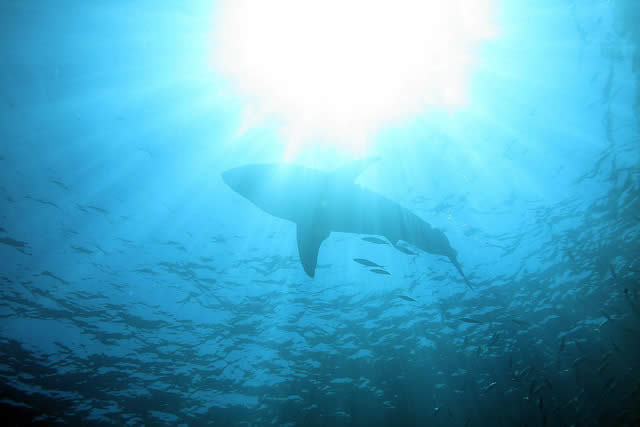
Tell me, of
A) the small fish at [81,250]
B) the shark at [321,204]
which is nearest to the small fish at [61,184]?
the small fish at [81,250]

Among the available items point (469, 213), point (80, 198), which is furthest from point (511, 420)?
point (80, 198)

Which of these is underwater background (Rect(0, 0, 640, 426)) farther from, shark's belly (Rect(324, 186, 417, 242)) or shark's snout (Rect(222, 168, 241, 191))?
shark's snout (Rect(222, 168, 241, 191))

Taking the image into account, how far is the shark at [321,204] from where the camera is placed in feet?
15.1

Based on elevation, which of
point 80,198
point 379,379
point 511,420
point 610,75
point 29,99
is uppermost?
point 610,75

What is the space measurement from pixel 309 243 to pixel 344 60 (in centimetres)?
454

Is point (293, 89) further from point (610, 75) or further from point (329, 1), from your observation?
point (610, 75)

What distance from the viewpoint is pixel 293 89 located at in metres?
7.47

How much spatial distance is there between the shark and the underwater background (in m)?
2.39

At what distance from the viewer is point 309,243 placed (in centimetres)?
573

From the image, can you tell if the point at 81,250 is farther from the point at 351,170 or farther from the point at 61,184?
the point at 351,170

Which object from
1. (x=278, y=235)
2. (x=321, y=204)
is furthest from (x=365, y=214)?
(x=278, y=235)

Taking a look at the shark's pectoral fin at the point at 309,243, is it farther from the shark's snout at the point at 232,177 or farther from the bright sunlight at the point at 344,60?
the bright sunlight at the point at 344,60

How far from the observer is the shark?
15.1 feet

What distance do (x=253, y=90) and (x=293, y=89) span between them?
958mm
